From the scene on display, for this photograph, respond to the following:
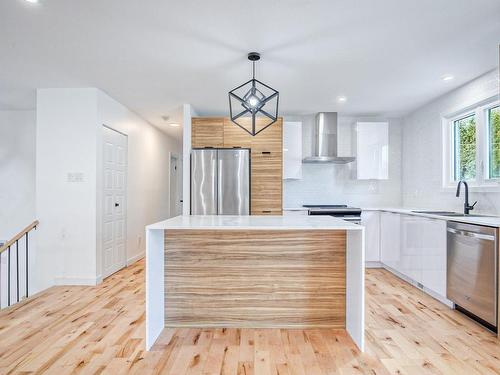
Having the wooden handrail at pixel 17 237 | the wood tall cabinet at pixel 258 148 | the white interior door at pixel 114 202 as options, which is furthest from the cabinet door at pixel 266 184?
the wooden handrail at pixel 17 237

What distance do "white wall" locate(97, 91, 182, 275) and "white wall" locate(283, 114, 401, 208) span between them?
8.11 ft

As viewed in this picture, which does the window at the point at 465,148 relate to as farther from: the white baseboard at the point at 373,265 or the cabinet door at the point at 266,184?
the cabinet door at the point at 266,184

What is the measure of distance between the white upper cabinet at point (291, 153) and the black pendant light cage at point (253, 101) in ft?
1.32

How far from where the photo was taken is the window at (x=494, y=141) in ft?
10.6

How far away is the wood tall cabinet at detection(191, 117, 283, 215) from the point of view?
4.63 meters

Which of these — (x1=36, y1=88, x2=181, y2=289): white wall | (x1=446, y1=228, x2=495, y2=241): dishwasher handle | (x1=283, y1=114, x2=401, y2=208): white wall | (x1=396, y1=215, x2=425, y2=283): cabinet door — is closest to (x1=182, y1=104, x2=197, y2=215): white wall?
(x1=36, y1=88, x2=181, y2=289): white wall

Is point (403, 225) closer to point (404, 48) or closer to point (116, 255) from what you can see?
point (404, 48)

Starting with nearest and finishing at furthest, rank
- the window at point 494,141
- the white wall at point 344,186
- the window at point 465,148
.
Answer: the window at point 494,141, the window at point 465,148, the white wall at point 344,186

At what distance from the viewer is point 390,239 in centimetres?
424

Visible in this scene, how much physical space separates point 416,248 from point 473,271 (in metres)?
0.94

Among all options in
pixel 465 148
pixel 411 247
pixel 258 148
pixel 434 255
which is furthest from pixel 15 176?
pixel 465 148

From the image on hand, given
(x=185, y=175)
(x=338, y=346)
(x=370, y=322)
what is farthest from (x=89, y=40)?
(x=370, y=322)

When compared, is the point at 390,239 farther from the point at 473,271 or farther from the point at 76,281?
the point at 76,281

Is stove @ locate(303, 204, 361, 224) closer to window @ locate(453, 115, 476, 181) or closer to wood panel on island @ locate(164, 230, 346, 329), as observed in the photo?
window @ locate(453, 115, 476, 181)
